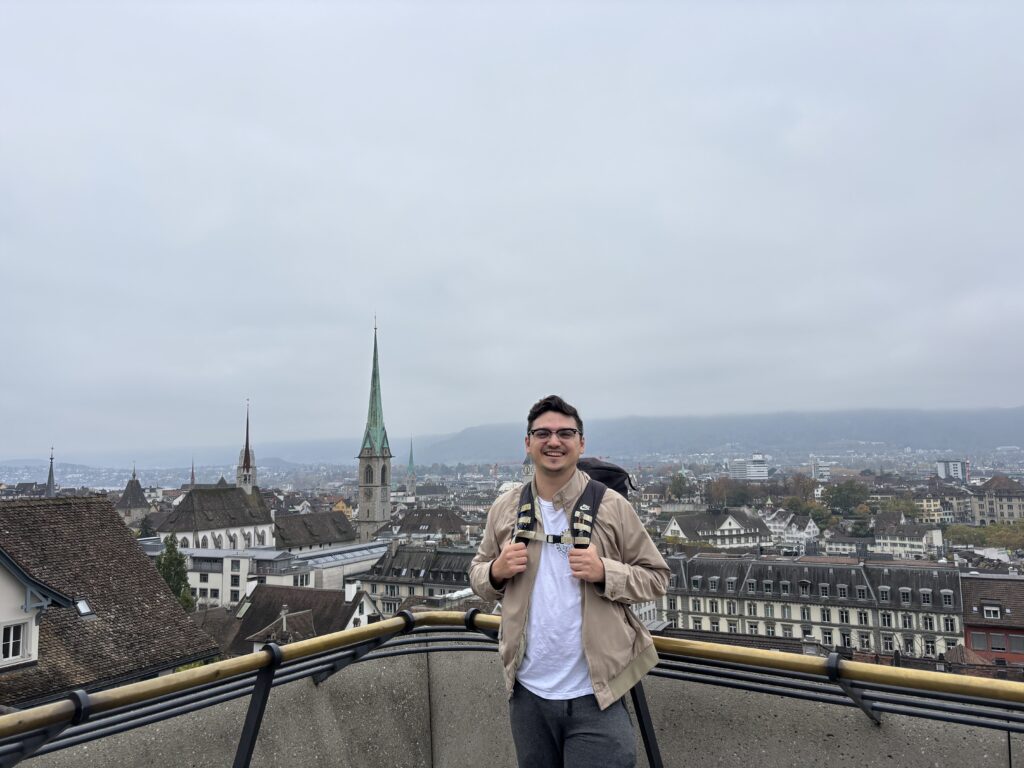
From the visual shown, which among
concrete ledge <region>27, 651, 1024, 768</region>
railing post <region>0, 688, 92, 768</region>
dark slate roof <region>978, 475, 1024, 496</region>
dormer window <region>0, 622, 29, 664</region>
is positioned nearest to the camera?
railing post <region>0, 688, 92, 768</region>

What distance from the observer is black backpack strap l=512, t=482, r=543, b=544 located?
267 cm

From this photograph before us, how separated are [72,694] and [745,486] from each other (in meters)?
149

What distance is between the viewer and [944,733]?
260 cm

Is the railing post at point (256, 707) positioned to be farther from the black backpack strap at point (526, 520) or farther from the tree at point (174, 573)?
the tree at point (174, 573)

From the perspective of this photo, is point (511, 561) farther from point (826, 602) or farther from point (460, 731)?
point (826, 602)

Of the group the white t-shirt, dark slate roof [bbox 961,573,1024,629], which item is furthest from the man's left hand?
dark slate roof [bbox 961,573,1024,629]

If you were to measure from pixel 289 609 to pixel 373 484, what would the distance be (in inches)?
2349

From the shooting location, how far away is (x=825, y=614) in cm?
3975

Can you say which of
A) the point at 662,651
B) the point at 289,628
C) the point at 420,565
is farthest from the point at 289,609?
the point at 662,651

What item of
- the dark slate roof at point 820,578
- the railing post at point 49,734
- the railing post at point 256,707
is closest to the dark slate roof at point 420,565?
the dark slate roof at point 820,578

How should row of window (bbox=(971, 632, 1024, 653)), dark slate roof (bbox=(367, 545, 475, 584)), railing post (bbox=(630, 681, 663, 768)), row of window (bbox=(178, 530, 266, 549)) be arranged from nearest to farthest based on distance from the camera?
railing post (bbox=(630, 681, 663, 768)), row of window (bbox=(971, 632, 1024, 653)), dark slate roof (bbox=(367, 545, 475, 584)), row of window (bbox=(178, 530, 266, 549))

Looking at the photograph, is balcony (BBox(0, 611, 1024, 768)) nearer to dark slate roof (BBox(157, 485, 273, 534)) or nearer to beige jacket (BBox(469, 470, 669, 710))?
beige jacket (BBox(469, 470, 669, 710))

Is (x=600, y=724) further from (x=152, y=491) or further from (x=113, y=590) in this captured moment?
(x=152, y=491)

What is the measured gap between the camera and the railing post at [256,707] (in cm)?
277
